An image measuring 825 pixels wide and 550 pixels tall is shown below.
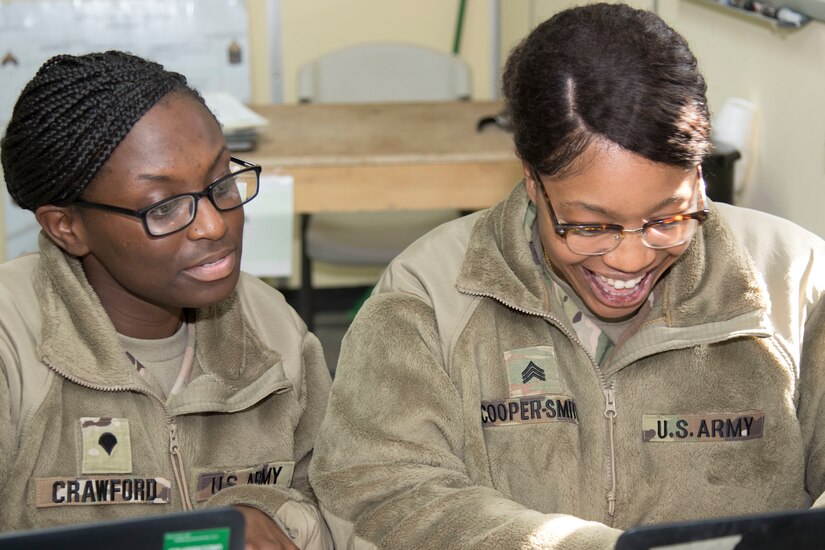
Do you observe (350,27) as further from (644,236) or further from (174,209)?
(644,236)

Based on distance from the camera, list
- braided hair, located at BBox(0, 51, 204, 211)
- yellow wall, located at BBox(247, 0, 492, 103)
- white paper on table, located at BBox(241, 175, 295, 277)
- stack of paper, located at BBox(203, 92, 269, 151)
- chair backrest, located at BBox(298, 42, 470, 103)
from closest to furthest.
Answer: braided hair, located at BBox(0, 51, 204, 211) → white paper on table, located at BBox(241, 175, 295, 277) → stack of paper, located at BBox(203, 92, 269, 151) → chair backrest, located at BBox(298, 42, 470, 103) → yellow wall, located at BBox(247, 0, 492, 103)

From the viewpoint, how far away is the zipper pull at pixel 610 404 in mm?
1375

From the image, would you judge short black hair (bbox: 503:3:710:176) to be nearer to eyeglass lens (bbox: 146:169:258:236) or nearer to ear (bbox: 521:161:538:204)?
ear (bbox: 521:161:538:204)

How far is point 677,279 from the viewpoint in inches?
55.6

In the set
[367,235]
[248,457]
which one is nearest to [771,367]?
[248,457]

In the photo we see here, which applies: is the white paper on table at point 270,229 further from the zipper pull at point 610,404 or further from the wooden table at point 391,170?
the zipper pull at point 610,404

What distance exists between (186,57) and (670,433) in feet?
11.2

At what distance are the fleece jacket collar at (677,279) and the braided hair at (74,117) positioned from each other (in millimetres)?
471

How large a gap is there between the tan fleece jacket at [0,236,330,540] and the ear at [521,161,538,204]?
0.42m

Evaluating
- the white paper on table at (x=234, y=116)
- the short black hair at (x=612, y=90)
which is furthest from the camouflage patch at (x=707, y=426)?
the white paper on table at (x=234, y=116)

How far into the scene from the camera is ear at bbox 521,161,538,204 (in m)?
1.38

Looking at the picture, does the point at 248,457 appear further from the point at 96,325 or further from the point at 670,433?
the point at 670,433

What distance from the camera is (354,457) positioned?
1.33 m

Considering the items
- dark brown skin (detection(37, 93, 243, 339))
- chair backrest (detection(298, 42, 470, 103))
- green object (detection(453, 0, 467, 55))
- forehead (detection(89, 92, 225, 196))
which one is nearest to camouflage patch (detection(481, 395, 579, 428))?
dark brown skin (detection(37, 93, 243, 339))
